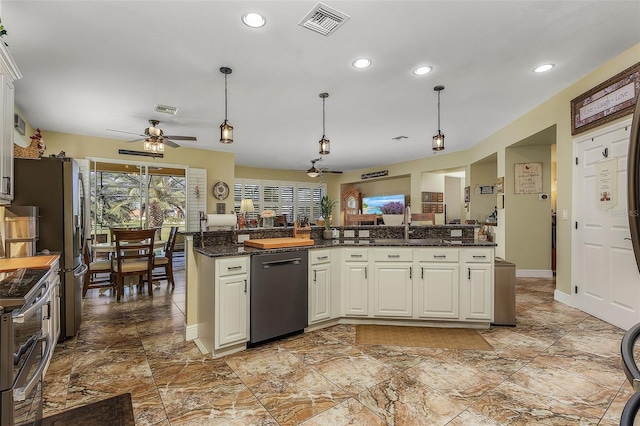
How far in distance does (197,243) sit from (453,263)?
2593 millimetres

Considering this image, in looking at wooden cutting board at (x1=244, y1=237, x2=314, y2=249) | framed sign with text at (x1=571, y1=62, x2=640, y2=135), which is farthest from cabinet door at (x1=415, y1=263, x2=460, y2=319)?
framed sign with text at (x1=571, y1=62, x2=640, y2=135)

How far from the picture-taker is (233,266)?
270cm

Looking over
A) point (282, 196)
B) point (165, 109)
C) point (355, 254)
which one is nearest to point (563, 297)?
point (355, 254)

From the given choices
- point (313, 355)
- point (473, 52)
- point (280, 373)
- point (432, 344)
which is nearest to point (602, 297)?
point (432, 344)

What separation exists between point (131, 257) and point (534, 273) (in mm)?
6576

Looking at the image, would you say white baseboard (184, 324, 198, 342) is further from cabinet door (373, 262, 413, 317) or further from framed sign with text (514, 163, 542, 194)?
framed sign with text (514, 163, 542, 194)

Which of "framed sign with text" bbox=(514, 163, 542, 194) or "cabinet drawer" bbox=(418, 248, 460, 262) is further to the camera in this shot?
"framed sign with text" bbox=(514, 163, 542, 194)

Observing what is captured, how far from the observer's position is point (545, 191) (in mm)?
5500

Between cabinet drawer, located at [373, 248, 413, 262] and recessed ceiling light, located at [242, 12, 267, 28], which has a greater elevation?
recessed ceiling light, located at [242, 12, 267, 28]

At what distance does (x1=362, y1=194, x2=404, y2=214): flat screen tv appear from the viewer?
10.2 m

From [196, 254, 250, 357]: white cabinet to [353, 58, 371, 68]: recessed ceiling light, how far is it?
222 cm

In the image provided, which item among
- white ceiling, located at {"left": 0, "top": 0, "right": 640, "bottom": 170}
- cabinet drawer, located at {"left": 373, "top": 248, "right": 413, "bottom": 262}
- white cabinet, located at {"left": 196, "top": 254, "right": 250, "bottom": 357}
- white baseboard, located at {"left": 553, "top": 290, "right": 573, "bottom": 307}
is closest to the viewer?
white ceiling, located at {"left": 0, "top": 0, "right": 640, "bottom": 170}

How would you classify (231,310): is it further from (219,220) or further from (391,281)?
(391,281)

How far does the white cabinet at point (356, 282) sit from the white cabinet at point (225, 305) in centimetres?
111
